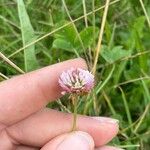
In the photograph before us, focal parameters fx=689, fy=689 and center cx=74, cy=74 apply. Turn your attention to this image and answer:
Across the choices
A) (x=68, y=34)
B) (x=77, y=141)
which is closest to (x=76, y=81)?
(x=77, y=141)

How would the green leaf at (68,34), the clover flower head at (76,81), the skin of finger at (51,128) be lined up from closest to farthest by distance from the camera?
the clover flower head at (76,81), the skin of finger at (51,128), the green leaf at (68,34)

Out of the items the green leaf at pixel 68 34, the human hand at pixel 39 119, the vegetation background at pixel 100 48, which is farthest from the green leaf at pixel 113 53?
the human hand at pixel 39 119

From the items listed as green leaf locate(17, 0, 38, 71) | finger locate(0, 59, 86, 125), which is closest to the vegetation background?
green leaf locate(17, 0, 38, 71)

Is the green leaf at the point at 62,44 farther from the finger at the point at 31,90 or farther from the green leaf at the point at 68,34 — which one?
the finger at the point at 31,90

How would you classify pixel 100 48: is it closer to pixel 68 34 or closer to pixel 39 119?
pixel 68 34

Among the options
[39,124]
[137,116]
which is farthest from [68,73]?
[137,116]
